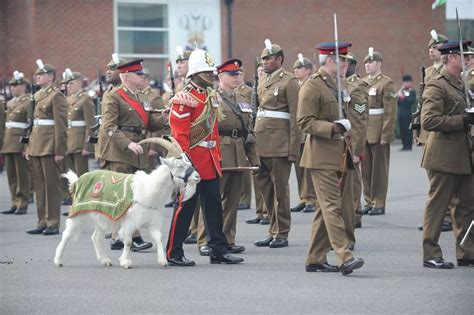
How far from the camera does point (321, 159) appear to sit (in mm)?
Answer: 9844

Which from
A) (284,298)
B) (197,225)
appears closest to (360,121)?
(197,225)

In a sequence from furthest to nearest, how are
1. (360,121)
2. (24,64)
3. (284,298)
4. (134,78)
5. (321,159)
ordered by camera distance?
(24,64) < (360,121) < (134,78) < (321,159) < (284,298)

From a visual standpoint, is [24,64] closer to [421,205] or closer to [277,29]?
[277,29]

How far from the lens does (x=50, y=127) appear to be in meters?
13.9

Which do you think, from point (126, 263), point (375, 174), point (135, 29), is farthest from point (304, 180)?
point (135, 29)

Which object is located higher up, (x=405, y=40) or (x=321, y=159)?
(x=405, y=40)

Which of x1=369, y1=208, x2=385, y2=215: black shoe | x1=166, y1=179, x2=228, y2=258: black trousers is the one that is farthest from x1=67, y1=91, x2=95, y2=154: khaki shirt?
x1=166, y1=179, x2=228, y2=258: black trousers

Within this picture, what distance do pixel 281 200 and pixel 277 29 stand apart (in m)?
19.7

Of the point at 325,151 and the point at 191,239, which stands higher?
the point at 325,151

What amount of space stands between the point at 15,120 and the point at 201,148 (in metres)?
6.99

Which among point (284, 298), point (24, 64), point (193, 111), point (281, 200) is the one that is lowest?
point (284, 298)

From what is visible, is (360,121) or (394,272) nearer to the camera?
(394,272)

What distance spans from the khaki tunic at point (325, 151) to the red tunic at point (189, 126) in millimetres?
1067

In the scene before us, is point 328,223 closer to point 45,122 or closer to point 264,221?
point 264,221
